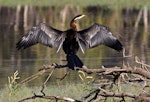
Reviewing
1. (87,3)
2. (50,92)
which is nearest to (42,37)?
(50,92)

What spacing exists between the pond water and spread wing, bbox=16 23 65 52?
292 millimetres

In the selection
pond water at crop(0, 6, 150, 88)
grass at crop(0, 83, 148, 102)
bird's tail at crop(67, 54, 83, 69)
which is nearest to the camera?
bird's tail at crop(67, 54, 83, 69)

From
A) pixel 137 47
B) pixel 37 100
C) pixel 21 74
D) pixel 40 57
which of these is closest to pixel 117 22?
pixel 137 47

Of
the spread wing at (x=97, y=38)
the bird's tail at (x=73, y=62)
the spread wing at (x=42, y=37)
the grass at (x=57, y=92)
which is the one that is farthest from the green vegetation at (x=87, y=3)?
the bird's tail at (x=73, y=62)

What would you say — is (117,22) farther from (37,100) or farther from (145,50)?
(37,100)

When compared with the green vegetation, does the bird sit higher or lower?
lower

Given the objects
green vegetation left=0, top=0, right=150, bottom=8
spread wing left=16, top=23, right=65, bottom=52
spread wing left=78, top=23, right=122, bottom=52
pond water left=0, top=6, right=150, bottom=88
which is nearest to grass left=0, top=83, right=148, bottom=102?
pond water left=0, top=6, right=150, bottom=88

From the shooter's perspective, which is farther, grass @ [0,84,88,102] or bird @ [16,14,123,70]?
grass @ [0,84,88,102]

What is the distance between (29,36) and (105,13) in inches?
819

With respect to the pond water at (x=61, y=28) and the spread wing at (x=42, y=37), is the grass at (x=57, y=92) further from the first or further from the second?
the spread wing at (x=42, y=37)

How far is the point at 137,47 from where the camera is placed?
17016 mm

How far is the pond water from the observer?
13938mm

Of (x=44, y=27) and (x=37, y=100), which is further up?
(x=44, y=27)

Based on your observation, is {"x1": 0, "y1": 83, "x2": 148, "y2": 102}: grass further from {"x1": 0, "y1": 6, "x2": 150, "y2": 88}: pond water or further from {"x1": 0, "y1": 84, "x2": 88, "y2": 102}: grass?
{"x1": 0, "y1": 6, "x2": 150, "y2": 88}: pond water
